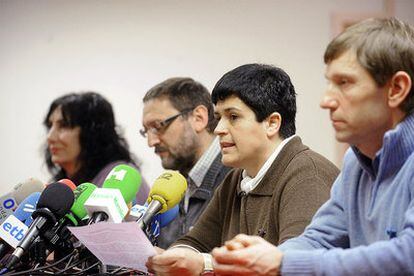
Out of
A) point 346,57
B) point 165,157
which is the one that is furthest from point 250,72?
point 165,157

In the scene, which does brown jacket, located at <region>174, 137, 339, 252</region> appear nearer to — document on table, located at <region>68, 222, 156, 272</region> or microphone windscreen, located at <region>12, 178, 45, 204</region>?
document on table, located at <region>68, 222, 156, 272</region>

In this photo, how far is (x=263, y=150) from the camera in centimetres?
193

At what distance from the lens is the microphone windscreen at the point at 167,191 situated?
171 centimetres

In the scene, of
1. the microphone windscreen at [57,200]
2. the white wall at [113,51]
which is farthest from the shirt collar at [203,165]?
the white wall at [113,51]

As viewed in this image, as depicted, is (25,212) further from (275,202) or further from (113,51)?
(113,51)

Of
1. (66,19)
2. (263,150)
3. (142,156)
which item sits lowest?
(142,156)

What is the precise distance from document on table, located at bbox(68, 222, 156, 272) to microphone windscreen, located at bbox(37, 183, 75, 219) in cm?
18

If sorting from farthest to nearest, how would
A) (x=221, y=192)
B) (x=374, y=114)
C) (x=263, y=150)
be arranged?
(x=221, y=192) < (x=263, y=150) < (x=374, y=114)

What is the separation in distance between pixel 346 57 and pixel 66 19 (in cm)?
311

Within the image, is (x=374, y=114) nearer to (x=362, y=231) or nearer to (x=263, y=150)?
(x=362, y=231)

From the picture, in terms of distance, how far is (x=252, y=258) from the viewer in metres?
1.15

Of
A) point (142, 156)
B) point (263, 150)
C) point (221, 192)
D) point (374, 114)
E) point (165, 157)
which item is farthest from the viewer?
point (142, 156)

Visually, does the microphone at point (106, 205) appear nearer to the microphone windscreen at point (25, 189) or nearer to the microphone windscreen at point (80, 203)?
the microphone windscreen at point (80, 203)

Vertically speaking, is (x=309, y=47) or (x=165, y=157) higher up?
(x=309, y=47)
